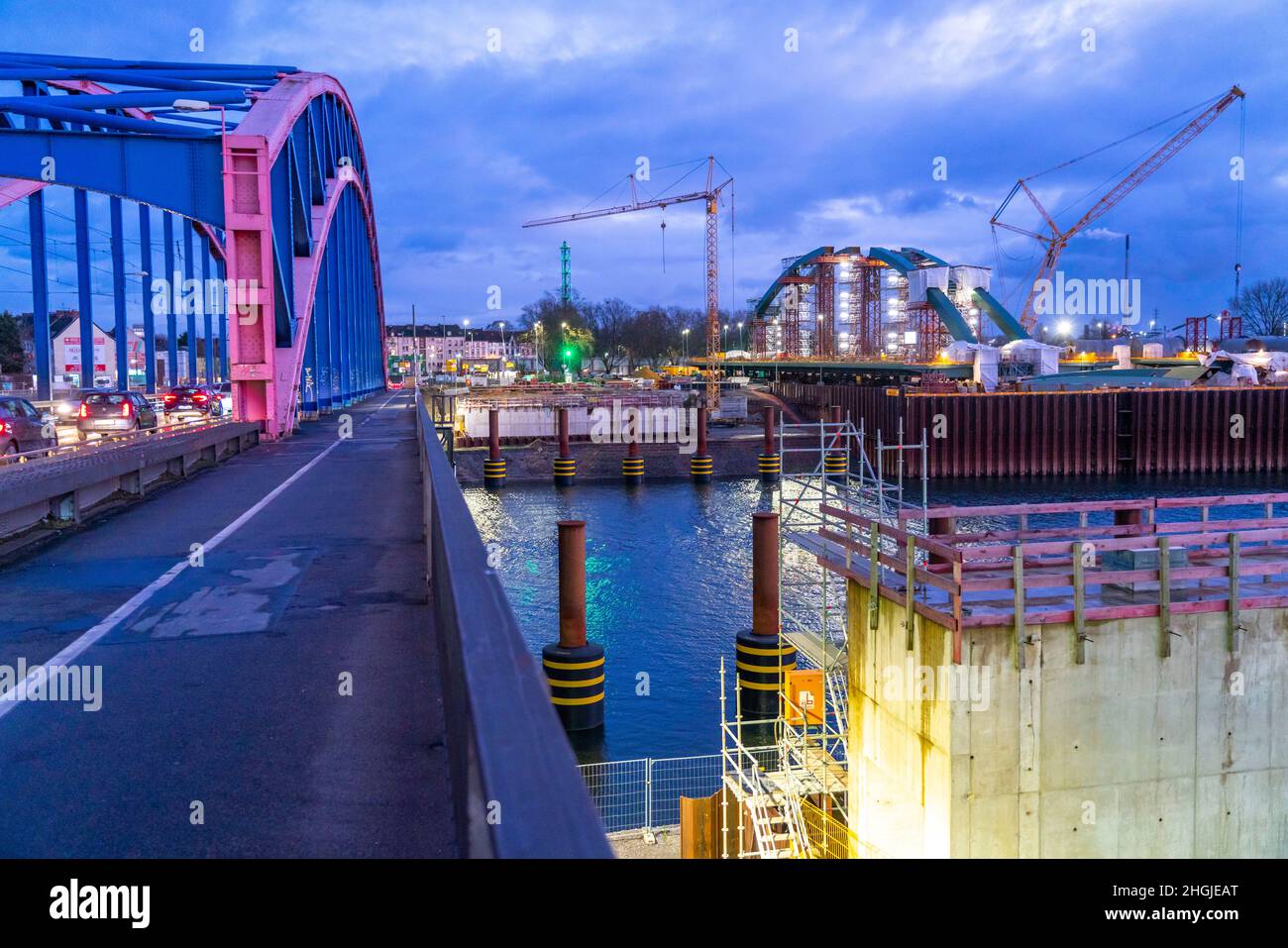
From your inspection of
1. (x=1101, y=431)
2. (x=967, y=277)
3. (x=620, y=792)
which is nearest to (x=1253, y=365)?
(x=1101, y=431)

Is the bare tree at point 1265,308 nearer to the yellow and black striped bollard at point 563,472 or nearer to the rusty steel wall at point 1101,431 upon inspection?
the rusty steel wall at point 1101,431

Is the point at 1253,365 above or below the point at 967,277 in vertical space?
below

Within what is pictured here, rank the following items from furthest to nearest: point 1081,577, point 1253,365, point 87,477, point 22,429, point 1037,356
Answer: point 1037,356
point 1253,365
point 22,429
point 87,477
point 1081,577

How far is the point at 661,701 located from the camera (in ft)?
63.5

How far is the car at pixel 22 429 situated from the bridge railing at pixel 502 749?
19.1 meters

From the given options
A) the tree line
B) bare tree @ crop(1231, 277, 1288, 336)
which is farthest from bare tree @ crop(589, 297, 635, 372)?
bare tree @ crop(1231, 277, 1288, 336)

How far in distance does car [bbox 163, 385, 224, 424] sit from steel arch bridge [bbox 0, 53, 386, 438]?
3.13m

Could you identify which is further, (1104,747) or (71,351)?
(71,351)

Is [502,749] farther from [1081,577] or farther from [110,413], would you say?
[110,413]

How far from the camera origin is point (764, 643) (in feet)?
59.7

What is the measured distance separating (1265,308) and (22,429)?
150 m

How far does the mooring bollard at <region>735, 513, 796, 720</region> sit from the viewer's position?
1808 centimetres

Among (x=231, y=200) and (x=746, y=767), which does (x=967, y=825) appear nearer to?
(x=746, y=767)
